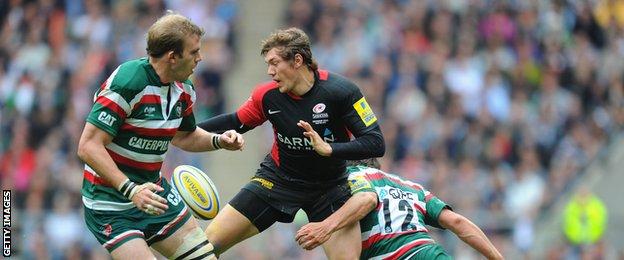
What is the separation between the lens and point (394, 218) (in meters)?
8.99

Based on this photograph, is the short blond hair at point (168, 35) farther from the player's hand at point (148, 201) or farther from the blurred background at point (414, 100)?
the blurred background at point (414, 100)

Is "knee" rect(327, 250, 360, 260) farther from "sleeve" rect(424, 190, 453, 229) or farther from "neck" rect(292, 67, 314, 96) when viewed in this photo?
"neck" rect(292, 67, 314, 96)

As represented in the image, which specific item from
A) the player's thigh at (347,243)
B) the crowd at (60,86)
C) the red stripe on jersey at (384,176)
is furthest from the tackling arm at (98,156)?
the crowd at (60,86)

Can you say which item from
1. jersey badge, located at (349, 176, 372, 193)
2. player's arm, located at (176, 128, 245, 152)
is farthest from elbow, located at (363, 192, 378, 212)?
player's arm, located at (176, 128, 245, 152)

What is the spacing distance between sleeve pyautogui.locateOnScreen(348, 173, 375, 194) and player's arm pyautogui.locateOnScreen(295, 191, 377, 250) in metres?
0.06

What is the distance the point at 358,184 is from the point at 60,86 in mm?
8307

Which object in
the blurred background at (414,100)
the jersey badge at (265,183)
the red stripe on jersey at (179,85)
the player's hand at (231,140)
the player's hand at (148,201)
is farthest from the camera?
the blurred background at (414,100)

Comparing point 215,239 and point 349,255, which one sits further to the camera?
point 215,239

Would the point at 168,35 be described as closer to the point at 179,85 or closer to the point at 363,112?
the point at 179,85

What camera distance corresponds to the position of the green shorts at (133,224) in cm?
803

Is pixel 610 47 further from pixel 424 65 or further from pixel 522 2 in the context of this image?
pixel 424 65

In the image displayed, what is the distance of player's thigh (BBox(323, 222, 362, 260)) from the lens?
8.88 meters

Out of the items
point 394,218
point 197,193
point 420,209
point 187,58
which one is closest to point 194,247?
point 197,193

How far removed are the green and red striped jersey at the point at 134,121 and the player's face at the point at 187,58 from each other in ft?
0.41
